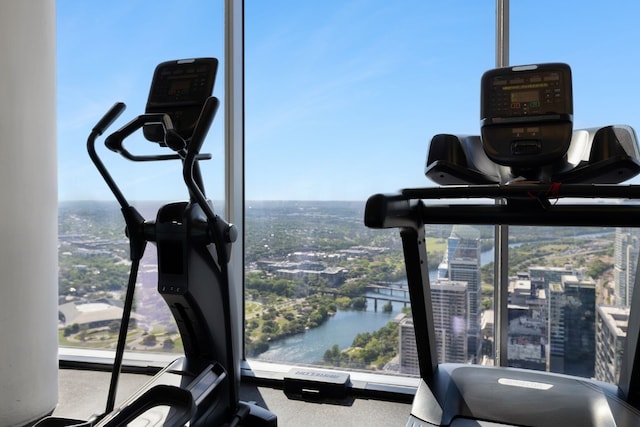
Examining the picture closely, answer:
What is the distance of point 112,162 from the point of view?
330cm

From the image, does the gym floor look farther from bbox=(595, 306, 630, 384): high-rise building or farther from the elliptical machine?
bbox=(595, 306, 630, 384): high-rise building

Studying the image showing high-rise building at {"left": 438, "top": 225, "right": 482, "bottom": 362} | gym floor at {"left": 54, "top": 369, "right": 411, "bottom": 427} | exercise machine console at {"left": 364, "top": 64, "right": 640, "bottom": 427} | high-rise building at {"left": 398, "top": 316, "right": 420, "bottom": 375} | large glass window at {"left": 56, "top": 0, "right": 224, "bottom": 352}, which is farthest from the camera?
large glass window at {"left": 56, "top": 0, "right": 224, "bottom": 352}

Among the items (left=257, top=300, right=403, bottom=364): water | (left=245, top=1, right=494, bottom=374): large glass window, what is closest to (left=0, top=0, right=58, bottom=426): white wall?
(left=245, top=1, right=494, bottom=374): large glass window

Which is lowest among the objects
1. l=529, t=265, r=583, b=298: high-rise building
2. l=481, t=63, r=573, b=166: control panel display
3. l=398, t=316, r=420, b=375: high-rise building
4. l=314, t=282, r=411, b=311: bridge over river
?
l=398, t=316, r=420, b=375: high-rise building

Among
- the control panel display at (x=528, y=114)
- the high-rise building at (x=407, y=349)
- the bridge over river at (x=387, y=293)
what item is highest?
the control panel display at (x=528, y=114)

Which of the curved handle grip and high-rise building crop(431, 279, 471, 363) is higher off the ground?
the curved handle grip

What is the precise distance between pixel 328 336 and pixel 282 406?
610 millimetres

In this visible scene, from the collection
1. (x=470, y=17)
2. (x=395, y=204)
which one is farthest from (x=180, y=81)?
(x=470, y=17)

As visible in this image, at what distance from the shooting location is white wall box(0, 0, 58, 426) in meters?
2.42

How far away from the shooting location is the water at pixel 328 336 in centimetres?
307

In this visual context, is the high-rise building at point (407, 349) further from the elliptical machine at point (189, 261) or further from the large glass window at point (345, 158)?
the elliptical machine at point (189, 261)

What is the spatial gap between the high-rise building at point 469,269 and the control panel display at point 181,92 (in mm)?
1676

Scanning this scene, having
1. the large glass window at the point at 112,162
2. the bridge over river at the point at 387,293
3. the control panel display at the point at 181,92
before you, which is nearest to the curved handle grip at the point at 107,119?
the control panel display at the point at 181,92

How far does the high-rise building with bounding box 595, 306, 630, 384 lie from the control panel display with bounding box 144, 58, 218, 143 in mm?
2414
